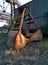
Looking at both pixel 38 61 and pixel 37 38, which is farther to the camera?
pixel 37 38

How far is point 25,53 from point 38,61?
1059 millimetres

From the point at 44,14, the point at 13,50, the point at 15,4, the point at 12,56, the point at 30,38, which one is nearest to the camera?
the point at 12,56

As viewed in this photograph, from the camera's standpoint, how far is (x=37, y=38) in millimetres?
7672

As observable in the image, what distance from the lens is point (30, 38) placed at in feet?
23.9

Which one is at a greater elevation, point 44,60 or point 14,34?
point 14,34

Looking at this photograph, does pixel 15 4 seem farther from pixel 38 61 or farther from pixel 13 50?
pixel 38 61

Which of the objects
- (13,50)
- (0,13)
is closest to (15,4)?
(0,13)

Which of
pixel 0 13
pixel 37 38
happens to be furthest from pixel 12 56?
pixel 0 13

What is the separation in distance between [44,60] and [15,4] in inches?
452

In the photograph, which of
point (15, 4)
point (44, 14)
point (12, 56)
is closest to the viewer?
point (12, 56)

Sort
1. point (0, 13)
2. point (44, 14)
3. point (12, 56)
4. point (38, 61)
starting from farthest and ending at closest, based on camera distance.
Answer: point (0, 13) → point (44, 14) → point (12, 56) → point (38, 61)

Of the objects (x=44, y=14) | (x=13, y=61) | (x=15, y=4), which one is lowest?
(x=13, y=61)

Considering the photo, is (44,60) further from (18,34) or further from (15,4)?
(15,4)

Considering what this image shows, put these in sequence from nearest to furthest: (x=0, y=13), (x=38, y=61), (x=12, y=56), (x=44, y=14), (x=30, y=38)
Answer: (x=38, y=61), (x=12, y=56), (x=30, y=38), (x=44, y=14), (x=0, y=13)
